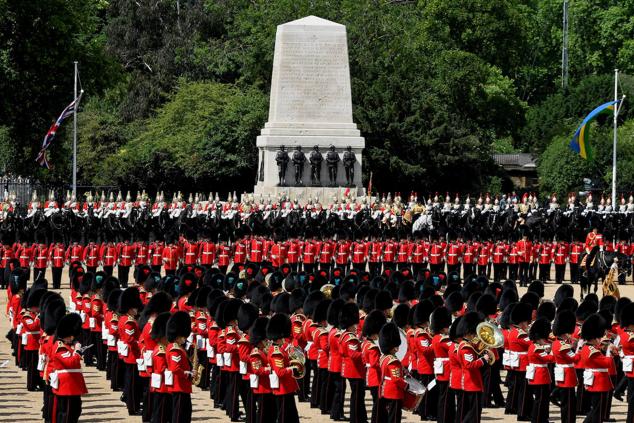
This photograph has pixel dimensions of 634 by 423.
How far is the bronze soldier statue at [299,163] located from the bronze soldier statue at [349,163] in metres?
1.26

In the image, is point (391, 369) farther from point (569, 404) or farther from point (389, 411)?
point (569, 404)

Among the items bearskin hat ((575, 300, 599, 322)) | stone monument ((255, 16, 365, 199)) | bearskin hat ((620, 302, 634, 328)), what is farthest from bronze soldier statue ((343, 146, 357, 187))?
bearskin hat ((620, 302, 634, 328))

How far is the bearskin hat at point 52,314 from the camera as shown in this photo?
1603 cm

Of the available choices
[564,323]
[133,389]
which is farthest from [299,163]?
[564,323]

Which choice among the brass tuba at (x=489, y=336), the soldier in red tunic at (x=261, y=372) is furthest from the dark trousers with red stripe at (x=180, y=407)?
the brass tuba at (x=489, y=336)

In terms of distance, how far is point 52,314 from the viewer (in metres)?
16.4

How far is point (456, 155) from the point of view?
5562cm

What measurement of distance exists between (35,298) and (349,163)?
1048 inches

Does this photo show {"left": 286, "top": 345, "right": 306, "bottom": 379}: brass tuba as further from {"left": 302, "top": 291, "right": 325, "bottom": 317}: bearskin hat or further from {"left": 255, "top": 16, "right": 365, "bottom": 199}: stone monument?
{"left": 255, "top": 16, "right": 365, "bottom": 199}: stone monument

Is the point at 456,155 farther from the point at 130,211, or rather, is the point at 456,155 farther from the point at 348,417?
the point at 348,417

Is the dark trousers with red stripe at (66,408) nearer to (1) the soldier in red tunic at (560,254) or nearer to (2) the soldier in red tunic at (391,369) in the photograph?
(2) the soldier in red tunic at (391,369)

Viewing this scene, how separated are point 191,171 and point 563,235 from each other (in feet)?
81.4

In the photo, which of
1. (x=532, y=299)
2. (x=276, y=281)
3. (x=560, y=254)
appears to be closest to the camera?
(x=532, y=299)

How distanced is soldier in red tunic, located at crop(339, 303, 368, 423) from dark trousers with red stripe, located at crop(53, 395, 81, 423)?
9.81 feet
